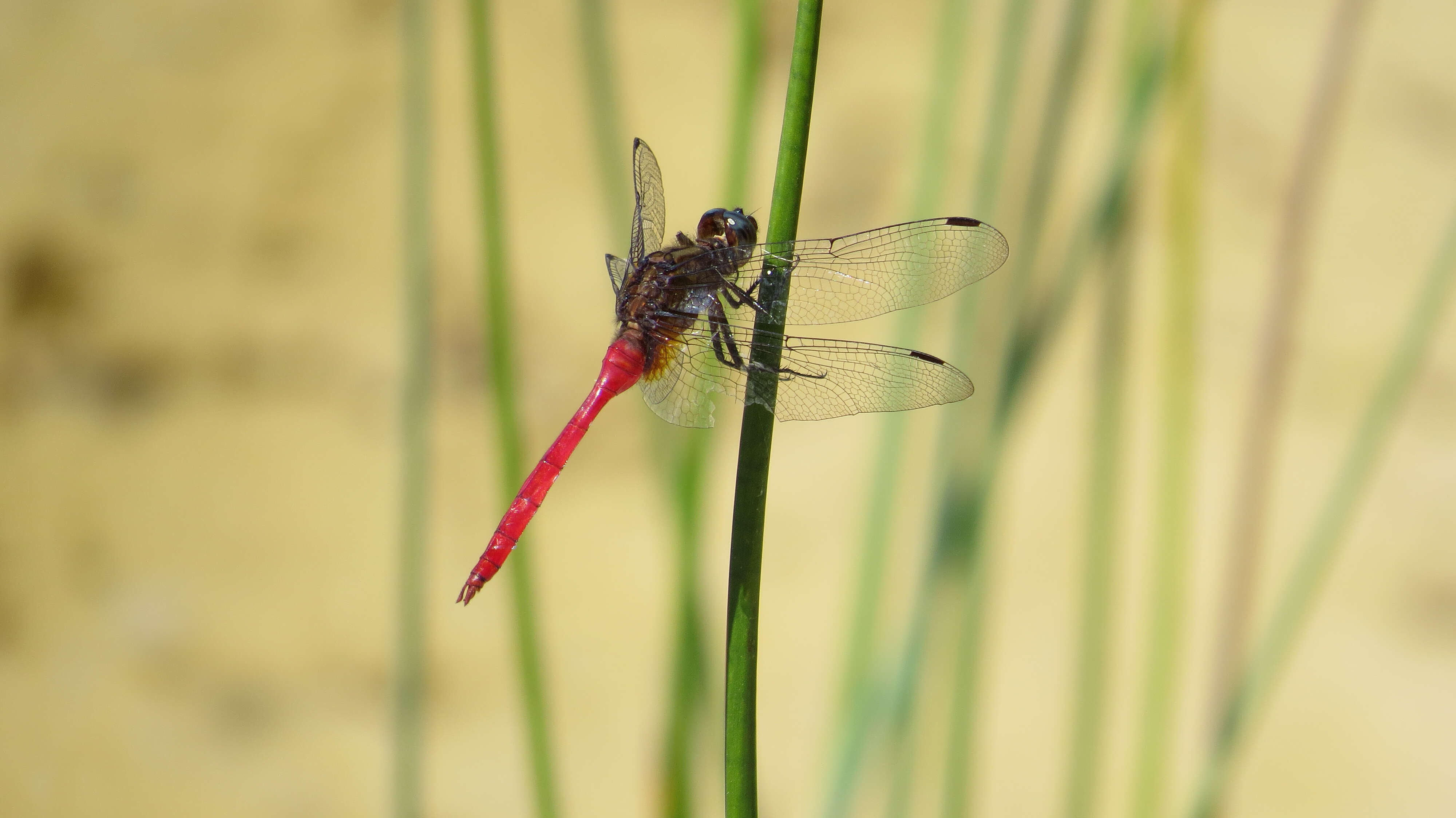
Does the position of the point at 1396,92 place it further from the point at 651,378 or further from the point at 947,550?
the point at 651,378

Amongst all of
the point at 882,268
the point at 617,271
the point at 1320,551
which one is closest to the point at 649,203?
the point at 617,271

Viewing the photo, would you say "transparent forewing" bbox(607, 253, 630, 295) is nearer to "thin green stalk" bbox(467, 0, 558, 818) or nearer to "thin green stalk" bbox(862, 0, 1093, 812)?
"thin green stalk" bbox(467, 0, 558, 818)

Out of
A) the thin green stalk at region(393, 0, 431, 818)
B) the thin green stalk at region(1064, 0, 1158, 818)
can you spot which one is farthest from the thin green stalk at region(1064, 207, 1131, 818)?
the thin green stalk at region(393, 0, 431, 818)

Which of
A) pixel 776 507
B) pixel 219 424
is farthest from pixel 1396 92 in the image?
pixel 219 424

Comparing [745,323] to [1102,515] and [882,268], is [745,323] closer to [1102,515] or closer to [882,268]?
[882,268]

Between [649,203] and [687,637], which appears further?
[649,203]

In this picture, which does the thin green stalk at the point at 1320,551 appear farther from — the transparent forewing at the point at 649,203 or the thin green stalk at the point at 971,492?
the transparent forewing at the point at 649,203
